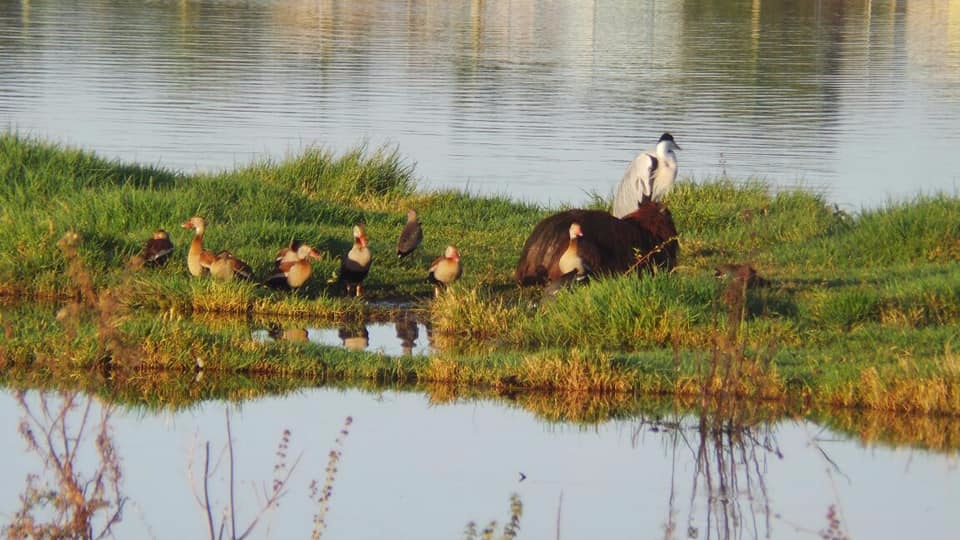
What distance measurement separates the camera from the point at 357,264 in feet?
40.6

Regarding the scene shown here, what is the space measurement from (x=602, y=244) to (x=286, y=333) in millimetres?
2553

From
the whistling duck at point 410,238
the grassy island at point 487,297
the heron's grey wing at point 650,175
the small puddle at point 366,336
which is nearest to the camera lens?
the grassy island at point 487,297

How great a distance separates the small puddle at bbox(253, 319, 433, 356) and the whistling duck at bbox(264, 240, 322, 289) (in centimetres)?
63

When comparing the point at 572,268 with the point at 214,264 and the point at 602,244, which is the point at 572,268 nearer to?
the point at 602,244

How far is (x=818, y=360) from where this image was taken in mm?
10273

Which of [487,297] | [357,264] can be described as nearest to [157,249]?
[357,264]

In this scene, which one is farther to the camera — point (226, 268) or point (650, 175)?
point (650, 175)

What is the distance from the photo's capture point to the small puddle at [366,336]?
11.1 meters

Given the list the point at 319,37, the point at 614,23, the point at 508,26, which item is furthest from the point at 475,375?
the point at 614,23

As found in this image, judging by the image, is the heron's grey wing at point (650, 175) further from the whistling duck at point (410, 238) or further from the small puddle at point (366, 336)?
the small puddle at point (366, 336)

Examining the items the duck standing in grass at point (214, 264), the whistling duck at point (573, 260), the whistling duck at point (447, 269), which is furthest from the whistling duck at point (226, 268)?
the whistling duck at point (573, 260)

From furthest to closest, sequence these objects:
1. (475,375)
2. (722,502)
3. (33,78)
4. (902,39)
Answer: (902,39)
(33,78)
(475,375)
(722,502)

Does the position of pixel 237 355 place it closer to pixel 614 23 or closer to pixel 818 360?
pixel 818 360

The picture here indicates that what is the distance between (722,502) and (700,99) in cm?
2754
